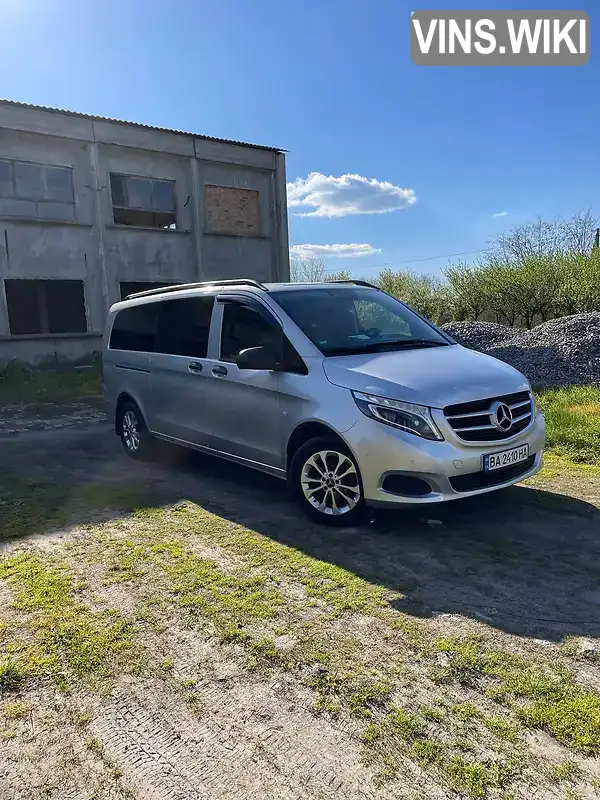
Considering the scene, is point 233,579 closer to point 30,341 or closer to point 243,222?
point 30,341

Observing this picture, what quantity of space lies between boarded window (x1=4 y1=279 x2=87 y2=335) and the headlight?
15.2 meters

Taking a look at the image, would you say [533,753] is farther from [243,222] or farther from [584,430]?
[243,222]

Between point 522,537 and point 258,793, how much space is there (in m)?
2.96

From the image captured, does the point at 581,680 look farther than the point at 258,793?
Yes

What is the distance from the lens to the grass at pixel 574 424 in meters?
6.89

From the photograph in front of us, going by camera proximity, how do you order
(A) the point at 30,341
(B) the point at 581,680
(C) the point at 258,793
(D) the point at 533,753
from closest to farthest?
(C) the point at 258,793 → (D) the point at 533,753 → (B) the point at 581,680 → (A) the point at 30,341

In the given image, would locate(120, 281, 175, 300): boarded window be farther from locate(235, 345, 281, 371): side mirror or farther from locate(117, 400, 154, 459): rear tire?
locate(235, 345, 281, 371): side mirror

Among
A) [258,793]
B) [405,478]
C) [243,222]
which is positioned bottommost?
[258,793]

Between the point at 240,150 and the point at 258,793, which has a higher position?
the point at 240,150

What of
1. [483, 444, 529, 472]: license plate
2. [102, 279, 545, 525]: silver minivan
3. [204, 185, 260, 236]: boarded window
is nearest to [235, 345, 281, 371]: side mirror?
[102, 279, 545, 525]: silver minivan

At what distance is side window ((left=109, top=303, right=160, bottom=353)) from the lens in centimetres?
697

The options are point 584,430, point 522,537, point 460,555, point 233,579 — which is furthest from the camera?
point 584,430

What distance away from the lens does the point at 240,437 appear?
5.50 metres

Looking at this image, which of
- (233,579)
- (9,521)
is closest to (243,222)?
(9,521)
